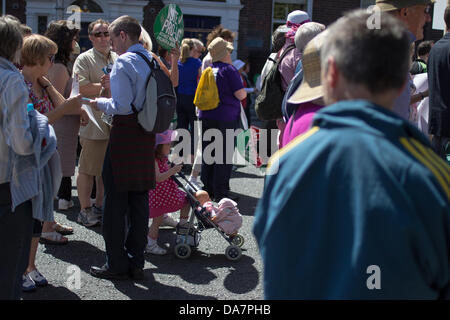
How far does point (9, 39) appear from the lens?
2.95 meters

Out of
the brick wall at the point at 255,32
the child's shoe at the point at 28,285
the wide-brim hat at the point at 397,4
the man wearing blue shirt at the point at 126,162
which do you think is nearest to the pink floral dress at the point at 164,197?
the man wearing blue shirt at the point at 126,162

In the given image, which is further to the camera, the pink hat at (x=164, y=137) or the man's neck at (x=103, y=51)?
the man's neck at (x=103, y=51)

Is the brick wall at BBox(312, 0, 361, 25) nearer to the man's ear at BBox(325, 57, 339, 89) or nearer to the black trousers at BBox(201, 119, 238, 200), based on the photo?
the black trousers at BBox(201, 119, 238, 200)

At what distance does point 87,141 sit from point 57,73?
0.71 m

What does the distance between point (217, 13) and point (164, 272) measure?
45.8 feet

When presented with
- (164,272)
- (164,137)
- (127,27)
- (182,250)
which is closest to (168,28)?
(164,137)

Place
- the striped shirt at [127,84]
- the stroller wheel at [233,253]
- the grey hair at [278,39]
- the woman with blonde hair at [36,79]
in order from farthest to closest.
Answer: the grey hair at [278,39], the stroller wheel at [233,253], the woman with blonde hair at [36,79], the striped shirt at [127,84]

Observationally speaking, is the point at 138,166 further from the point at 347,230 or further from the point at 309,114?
the point at 347,230

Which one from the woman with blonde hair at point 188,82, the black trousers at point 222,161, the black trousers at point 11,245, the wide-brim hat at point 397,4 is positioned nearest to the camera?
the black trousers at point 11,245

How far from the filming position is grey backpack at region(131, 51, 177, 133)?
381 cm

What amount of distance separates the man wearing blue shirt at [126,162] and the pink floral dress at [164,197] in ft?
2.15

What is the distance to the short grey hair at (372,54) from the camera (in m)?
1.45

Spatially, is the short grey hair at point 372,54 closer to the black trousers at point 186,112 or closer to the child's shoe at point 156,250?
the child's shoe at point 156,250

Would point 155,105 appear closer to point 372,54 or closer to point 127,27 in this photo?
point 127,27
